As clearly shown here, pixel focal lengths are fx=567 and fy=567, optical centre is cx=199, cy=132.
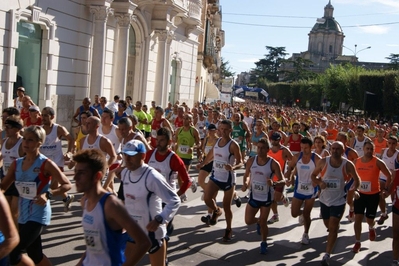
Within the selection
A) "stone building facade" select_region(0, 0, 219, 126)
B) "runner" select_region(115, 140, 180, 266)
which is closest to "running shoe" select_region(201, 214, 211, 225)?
"runner" select_region(115, 140, 180, 266)

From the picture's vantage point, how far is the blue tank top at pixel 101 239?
12.6 feet

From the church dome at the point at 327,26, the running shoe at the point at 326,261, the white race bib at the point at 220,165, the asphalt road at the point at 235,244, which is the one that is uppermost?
the church dome at the point at 327,26

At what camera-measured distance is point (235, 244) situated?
851 centimetres

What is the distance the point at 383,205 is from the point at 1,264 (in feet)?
27.1

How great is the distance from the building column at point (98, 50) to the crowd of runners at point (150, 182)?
5.30m

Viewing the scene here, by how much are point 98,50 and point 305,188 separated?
1231 cm

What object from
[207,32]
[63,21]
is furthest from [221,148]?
[207,32]

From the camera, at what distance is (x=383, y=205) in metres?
10.8

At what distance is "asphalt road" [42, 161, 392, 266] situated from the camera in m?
7.54

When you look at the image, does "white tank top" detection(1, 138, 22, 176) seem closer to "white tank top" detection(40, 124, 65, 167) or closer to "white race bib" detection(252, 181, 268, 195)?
"white tank top" detection(40, 124, 65, 167)

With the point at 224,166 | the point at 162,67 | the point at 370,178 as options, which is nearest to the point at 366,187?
the point at 370,178

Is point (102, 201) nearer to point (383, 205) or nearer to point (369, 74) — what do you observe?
point (383, 205)

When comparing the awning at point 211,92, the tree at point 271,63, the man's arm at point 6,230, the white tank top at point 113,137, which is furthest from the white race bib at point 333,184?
the tree at point 271,63

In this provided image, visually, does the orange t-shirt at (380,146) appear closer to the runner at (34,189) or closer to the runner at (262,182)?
the runner at (262,182)
